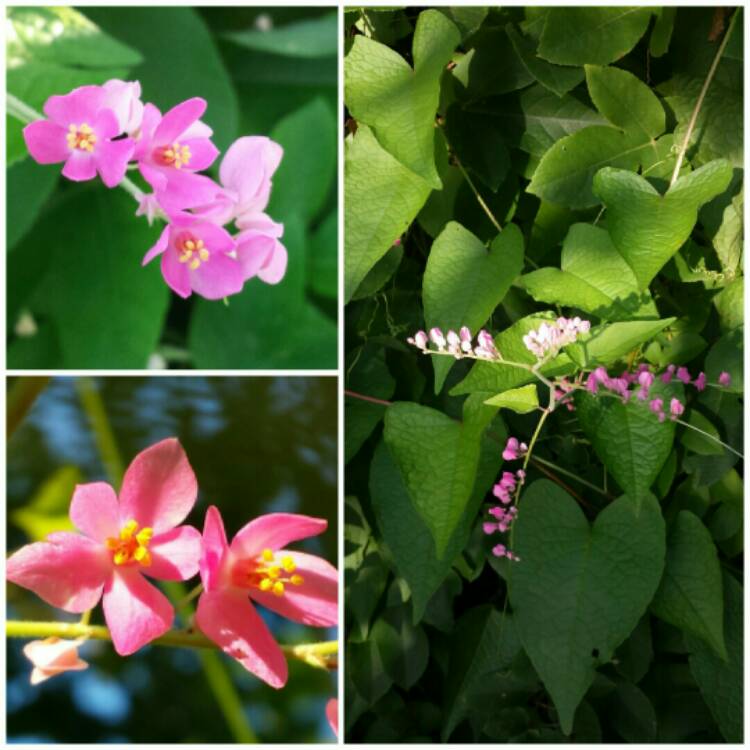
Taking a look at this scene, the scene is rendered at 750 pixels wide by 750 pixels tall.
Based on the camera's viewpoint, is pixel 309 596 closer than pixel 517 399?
No

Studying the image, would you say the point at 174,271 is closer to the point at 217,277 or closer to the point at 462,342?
the point at 217,277

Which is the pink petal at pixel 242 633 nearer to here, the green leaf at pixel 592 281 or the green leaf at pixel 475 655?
the green leaf at pixel 475 655

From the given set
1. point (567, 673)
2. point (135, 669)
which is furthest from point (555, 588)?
point (135, 669)

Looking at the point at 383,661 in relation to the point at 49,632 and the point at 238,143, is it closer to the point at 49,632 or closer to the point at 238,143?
the point at 49,632

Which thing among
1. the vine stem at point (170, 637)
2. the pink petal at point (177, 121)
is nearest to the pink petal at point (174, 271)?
the pink petal at point (177, 121)

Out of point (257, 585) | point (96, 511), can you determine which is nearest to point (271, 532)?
point (257, 585)
